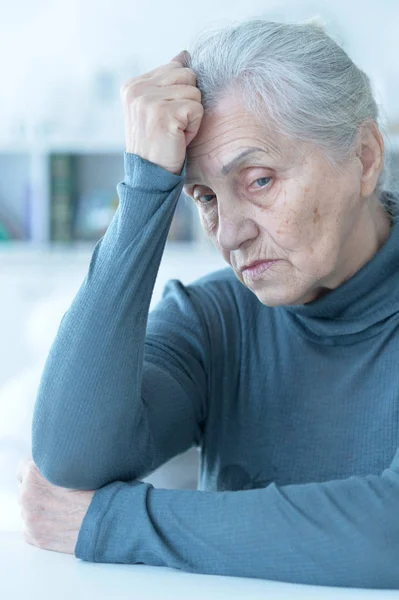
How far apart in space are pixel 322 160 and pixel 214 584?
607 mm

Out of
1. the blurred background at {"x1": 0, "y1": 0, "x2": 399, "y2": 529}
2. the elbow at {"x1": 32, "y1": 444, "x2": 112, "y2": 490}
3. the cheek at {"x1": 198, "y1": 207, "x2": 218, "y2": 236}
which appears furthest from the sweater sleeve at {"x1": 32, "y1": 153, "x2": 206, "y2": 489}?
the blurred background at {"x1": 0, "y1": 0, "x2": 399, "y2": 529}

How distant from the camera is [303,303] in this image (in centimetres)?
142

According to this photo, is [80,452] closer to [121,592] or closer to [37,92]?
[121,592]

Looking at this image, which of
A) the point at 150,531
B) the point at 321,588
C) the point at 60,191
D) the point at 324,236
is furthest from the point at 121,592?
the point at 60,191

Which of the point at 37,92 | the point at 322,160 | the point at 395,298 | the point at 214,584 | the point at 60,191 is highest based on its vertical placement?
the point at 322,160

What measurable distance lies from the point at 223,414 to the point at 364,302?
0.31 metres

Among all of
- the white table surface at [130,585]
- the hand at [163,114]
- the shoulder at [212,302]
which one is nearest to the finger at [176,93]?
the hand at [163,114]

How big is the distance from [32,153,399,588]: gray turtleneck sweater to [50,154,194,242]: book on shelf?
7.89ft

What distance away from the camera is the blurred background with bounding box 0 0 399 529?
3.83 meters

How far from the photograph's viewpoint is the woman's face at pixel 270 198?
1.22 meters

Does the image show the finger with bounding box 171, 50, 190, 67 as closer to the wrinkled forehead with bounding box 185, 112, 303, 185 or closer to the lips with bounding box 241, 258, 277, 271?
the wrinkled forehead with bounding box 185, 112, 303, 185

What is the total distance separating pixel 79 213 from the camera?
4016 mm

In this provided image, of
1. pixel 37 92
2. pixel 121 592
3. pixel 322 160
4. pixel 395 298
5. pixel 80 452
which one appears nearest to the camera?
pixel 121 592

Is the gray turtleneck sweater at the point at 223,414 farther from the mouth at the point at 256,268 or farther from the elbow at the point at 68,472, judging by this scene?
the mouth at the point at 256,268
